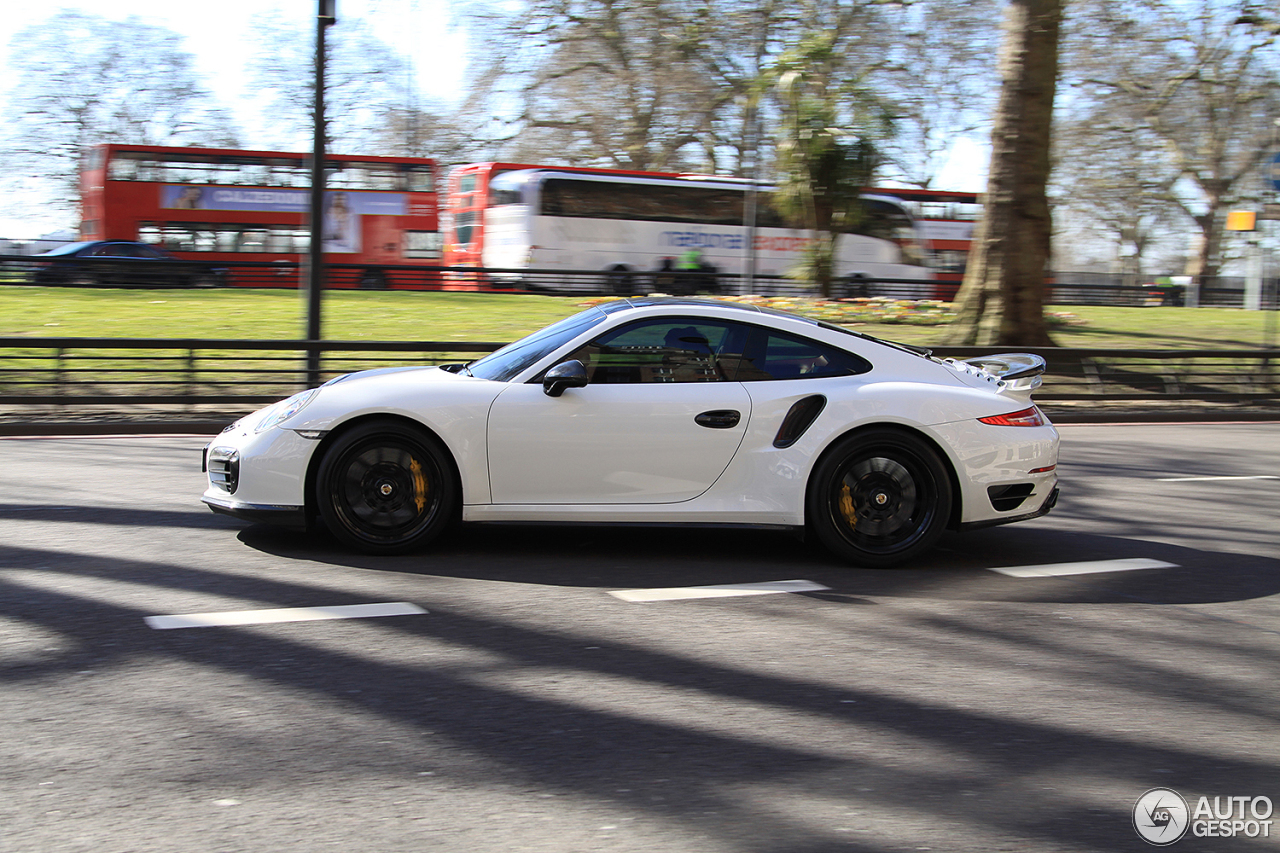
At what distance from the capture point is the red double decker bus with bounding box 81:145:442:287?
29.5 m

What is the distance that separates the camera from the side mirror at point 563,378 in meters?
5.62

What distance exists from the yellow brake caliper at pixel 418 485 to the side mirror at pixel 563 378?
741 mm

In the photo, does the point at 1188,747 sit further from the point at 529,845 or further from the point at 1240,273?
the point at 1240,273

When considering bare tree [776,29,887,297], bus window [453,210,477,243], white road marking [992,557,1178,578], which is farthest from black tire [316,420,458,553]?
bus window [453,210,477,243]

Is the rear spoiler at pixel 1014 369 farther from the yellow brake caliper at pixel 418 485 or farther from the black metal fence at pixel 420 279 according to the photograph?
the black metal fence at pixel 420 279

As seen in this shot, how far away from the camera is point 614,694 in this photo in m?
3.87

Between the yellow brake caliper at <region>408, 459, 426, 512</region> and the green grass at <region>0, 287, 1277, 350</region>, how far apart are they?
13256 millimetres

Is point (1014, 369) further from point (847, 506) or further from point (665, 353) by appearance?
point (665, 353)

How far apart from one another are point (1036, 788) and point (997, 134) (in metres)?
15.1

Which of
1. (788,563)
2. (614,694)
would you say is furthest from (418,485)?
(614,694)

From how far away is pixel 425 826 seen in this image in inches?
113

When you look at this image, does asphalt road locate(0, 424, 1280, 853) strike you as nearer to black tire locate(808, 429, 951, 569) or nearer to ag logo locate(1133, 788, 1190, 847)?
ag logo locate(1133, 788, 1190, 847)

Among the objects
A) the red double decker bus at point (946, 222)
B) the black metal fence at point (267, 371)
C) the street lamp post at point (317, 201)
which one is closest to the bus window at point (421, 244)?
the red double decker bus at point (946, 222)

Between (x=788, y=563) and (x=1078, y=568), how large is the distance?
1.55 metres
